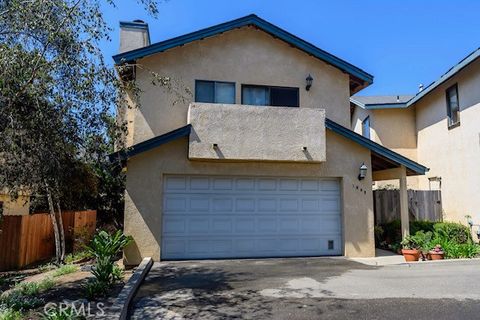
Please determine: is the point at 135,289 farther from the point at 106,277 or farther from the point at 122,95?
the point at 122,95

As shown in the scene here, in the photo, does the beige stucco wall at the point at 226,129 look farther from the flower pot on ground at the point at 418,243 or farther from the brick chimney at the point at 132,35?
the brick chimney at the point at 132,35

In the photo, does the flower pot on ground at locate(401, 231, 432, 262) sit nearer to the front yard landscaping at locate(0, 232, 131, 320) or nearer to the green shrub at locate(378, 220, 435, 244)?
the green shrub at locate(378, 220, 435, 244)

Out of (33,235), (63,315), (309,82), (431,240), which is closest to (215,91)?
(309,82)

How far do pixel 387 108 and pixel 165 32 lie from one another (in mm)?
11398

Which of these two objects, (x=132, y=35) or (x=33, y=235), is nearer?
(x=132, y=35)

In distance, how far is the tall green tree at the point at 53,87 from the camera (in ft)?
22.2

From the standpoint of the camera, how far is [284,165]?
488 inches

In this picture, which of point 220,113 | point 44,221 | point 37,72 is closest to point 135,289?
point 37,72

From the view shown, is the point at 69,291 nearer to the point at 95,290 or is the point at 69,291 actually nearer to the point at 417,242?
the point at 95,290

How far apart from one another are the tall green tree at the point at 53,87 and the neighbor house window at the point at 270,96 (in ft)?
18.4

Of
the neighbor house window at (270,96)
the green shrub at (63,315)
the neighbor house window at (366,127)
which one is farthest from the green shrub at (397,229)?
the green shrub at (63,315)

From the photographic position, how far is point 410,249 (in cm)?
1189

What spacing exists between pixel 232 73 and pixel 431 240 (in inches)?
343

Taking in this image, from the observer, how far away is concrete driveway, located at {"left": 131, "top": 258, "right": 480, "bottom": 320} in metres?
6.52
